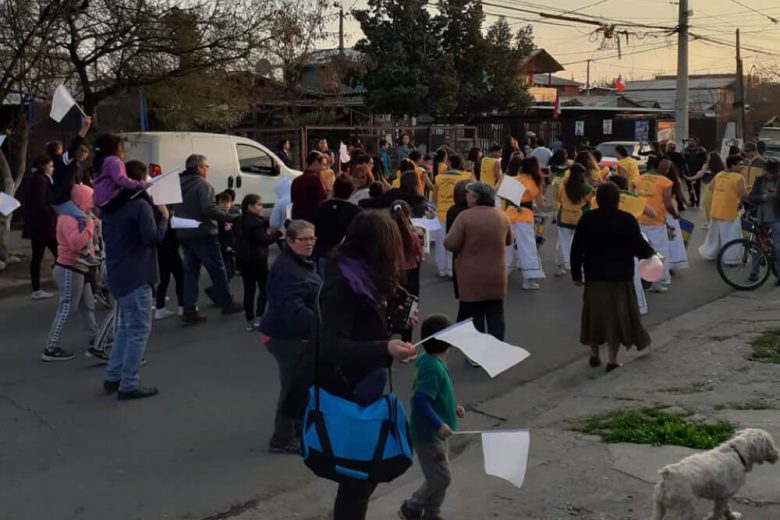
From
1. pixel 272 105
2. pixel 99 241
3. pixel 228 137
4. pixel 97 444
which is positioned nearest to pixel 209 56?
pixel 228 137

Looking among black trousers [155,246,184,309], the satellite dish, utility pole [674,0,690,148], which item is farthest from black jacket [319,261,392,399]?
utility pole [674,0,690,148]

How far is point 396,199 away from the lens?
29.7 feet

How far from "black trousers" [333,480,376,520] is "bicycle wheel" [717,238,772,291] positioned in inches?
355

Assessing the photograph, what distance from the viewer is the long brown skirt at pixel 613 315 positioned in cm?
775

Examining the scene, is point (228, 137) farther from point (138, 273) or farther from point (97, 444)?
point (97, 444)

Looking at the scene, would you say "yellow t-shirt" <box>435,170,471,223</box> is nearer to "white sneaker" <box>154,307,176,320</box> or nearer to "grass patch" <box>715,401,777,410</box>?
"white sneaker" <box>154,307,176,320</box>

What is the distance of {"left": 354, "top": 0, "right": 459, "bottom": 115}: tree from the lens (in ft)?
103

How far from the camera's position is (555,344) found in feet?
29.1

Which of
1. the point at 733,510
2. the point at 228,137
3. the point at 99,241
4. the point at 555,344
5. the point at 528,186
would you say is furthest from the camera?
the point at 228,137

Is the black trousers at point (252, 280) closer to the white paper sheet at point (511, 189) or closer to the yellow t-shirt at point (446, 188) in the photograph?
the white paper sheet at point (511, 189)

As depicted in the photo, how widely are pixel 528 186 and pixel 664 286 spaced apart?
2174 mm

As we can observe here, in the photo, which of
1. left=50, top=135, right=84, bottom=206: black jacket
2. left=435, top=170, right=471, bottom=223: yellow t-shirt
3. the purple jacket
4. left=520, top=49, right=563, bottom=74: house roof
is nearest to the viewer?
the purple jacket

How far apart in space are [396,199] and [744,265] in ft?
17.4

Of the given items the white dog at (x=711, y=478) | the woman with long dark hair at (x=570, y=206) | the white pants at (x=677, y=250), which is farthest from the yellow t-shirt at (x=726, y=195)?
the white dog at (x=711, y=478)
